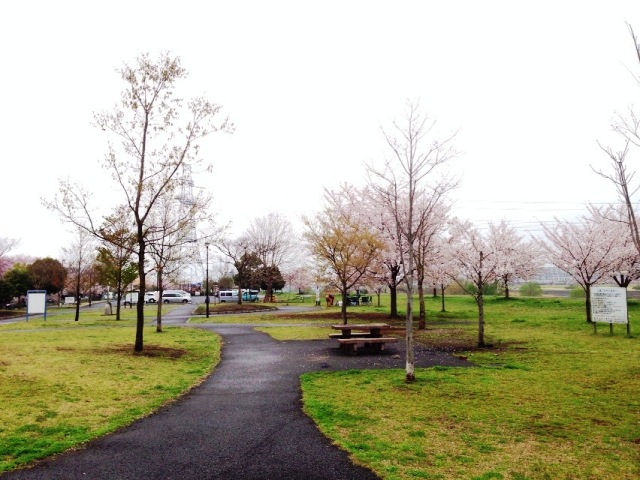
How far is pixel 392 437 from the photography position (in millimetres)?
→ 6582

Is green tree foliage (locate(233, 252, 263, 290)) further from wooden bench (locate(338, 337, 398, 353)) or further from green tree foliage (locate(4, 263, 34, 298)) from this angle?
wooden bench (locate(338, 337, 398, 353))

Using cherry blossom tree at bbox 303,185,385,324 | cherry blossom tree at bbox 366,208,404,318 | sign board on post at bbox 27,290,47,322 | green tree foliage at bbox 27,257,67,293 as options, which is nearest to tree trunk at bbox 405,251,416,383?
cherry blossom tree at bbox 303,185,385,324

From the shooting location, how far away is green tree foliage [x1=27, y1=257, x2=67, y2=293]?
5394 cm

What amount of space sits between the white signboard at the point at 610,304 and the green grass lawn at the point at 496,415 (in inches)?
136

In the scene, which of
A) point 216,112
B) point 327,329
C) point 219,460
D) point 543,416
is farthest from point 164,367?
point 327,329

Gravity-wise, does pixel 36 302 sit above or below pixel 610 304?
below

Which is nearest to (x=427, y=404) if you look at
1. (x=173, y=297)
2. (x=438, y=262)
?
(x=438, y=262)

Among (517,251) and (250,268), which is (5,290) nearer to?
(250,268)

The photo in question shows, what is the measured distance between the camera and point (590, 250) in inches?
980

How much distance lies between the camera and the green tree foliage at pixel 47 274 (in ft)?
177

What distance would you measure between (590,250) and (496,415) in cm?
2120

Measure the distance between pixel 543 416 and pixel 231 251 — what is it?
53662 millimetres

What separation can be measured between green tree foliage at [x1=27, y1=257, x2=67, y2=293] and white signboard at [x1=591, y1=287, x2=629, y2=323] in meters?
57.1

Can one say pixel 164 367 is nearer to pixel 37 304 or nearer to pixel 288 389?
pixel 288 389
